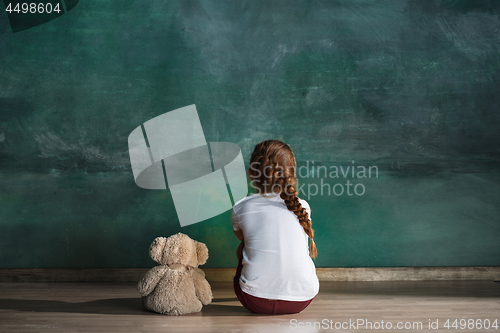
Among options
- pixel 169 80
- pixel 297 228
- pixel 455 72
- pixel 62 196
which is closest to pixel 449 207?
pixel 455 72

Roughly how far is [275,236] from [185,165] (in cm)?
102

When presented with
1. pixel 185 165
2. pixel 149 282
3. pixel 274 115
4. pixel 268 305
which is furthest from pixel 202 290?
pixel 274 115

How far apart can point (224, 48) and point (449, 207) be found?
1.74 metres

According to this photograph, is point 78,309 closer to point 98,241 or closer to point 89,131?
point 98,241

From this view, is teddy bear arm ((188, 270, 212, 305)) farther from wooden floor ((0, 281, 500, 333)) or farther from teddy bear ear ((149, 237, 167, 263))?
teddy bear ear ((149, 237, 167, 263))

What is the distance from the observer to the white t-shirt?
1813 millimetres

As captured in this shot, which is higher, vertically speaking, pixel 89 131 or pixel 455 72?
pixel 455 72

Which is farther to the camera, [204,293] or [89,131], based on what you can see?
[89,131]

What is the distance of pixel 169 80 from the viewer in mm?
2656

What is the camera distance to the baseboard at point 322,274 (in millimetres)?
2602

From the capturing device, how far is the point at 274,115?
105 inches

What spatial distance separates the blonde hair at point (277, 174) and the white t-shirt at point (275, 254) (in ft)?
0.11

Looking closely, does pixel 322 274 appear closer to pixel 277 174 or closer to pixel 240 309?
pixel 240 309

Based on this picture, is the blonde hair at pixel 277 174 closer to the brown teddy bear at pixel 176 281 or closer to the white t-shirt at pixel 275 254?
the white t-shirt at pixel 275 254
